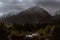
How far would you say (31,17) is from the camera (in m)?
1.84

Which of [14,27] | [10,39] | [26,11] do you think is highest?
[26,11]

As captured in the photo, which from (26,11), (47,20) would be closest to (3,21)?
(26,11)

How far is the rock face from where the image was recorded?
5.87 feet

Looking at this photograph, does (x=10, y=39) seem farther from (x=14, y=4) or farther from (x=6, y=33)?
(x=14, y=4)

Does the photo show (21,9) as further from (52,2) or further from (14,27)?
(52,2)

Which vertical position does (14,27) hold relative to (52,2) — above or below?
below

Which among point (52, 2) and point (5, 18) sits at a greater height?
point (52, 2)

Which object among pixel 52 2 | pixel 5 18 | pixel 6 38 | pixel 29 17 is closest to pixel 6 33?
pixel 6 38

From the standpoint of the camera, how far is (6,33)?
1.78 m

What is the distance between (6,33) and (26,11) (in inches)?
12.9

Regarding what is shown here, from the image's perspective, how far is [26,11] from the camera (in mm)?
1831

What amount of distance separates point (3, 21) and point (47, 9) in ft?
1.68

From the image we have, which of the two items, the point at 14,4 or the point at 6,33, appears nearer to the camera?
the point at 6,33

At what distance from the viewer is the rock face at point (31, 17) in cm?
179
